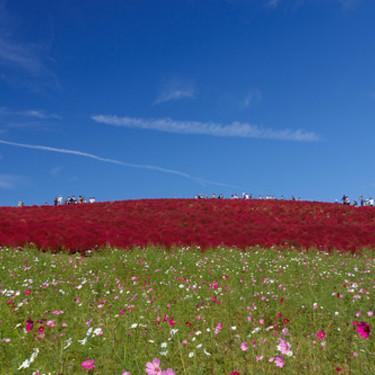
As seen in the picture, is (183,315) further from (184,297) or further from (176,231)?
(176,231)

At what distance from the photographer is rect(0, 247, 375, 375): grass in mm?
3453

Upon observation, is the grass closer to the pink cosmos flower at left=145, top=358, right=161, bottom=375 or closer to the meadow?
the meadow

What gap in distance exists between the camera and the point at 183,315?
572 centimetres

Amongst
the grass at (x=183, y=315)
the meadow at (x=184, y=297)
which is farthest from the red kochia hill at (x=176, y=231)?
the grass at (x=183, y=315)

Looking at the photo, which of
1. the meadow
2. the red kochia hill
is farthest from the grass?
the red kochia hill

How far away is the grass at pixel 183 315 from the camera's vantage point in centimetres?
345

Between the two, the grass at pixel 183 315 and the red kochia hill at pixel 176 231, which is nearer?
the grass at pixel 183 315

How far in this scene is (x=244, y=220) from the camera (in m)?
18.3

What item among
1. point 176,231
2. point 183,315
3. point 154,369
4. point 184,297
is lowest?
point 154,369

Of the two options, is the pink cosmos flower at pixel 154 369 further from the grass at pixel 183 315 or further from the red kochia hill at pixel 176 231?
the red kochia hill at pixel 176 231

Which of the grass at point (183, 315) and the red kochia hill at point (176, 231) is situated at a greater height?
the red kochia hill at point (176, 231)

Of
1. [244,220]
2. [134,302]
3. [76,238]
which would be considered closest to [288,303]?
[134,302]

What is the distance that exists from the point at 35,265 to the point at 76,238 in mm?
4293

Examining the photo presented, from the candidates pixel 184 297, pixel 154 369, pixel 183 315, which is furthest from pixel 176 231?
pixel 154 369
